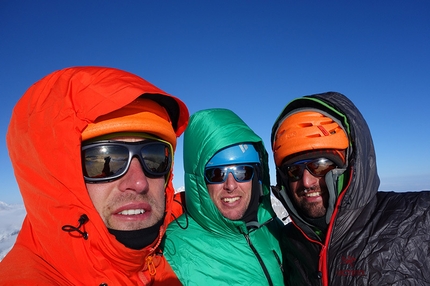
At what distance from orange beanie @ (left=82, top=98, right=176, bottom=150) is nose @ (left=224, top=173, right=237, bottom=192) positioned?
4.69 ft

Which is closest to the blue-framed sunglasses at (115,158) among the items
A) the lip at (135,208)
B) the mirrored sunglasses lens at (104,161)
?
the mirrored sunglasses lens at (104,161)

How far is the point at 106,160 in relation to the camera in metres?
2.04

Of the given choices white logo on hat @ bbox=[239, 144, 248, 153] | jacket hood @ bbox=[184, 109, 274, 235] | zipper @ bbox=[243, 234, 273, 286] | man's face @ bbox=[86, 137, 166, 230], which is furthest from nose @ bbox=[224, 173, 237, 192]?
man's face @ bbox=[86, 137, 166, 230]

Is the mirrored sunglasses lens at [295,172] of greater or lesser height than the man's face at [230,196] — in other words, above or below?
above

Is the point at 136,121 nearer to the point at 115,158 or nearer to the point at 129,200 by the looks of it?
the point at 115,158

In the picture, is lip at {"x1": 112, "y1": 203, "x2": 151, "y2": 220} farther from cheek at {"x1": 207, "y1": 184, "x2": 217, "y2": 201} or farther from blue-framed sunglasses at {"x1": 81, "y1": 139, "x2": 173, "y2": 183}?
cheek at {"x1": 207, "y1": 184, "x2": 217, "y2": 201}

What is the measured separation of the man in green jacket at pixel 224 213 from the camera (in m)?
3.08

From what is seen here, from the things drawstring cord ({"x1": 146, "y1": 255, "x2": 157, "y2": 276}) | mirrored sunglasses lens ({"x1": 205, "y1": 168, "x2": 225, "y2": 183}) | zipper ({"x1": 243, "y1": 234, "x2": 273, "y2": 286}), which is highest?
mirrored sunglasses lens ({"x1": 205, "y1": 168, "x2": 225, "y2": 183})

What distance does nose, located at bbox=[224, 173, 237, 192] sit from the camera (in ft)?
12.0

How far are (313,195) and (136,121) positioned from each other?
2.15m

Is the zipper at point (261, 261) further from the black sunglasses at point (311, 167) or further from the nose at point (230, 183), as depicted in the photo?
the black sunglasses at point (311, 167)

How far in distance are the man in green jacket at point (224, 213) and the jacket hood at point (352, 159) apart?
736 millimetres

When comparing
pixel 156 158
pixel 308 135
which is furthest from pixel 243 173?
pixel 156 158

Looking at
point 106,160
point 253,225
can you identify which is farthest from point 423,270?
point 106,160
